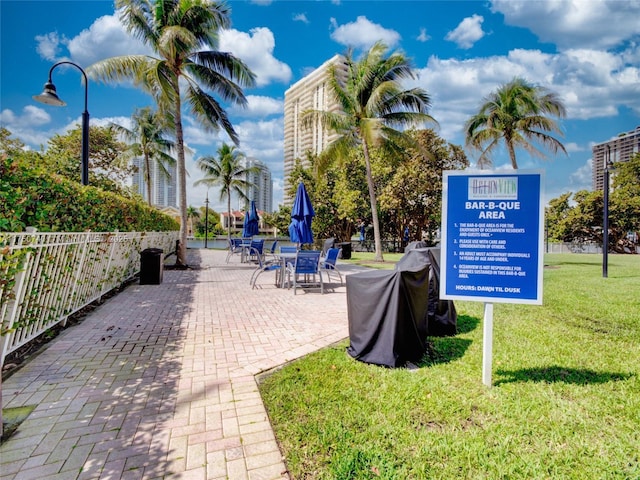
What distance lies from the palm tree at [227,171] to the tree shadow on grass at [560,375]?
26396 mm

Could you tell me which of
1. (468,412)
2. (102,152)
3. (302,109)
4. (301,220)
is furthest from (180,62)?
(302,109)

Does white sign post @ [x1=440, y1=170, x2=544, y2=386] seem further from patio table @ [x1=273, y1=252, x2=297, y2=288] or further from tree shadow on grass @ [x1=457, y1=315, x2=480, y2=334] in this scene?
patio table @ [x1=273, y1=252, x2=297, y2=288]

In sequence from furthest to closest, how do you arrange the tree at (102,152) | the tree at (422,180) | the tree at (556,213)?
the tree at (556,213) < the tree at (422,180) < the tree at (102,152)

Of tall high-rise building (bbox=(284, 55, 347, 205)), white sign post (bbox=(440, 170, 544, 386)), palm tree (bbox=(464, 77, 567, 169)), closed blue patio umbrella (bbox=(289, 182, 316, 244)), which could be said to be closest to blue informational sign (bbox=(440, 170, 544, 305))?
white sign post (bbox=(440, 170, 544, 386))

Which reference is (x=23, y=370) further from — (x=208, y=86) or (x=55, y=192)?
(x=208, y=86)

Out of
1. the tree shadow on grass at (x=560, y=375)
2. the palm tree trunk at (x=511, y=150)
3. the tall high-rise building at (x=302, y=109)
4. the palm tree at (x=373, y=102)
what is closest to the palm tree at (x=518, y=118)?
the palm tree trunk at (x=511, y=150)

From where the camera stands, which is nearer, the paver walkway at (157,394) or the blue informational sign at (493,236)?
the paver walkway at (157,394)

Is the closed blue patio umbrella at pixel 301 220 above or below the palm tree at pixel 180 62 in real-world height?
below

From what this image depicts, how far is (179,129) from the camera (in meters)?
12.0

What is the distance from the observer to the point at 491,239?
9.82ft

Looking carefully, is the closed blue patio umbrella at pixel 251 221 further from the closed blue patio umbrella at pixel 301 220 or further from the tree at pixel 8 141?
the tree at pixel 8 141

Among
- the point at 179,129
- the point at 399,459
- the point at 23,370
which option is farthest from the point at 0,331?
the point at 179,129

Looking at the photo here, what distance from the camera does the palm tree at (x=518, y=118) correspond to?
42.0 ft

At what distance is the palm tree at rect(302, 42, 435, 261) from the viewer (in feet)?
47.0
